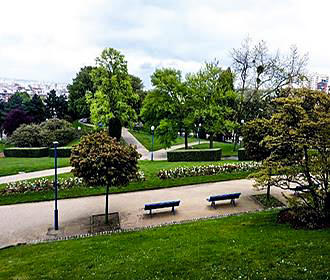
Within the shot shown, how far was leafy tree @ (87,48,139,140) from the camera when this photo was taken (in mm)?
31703

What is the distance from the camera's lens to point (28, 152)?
30.2 m

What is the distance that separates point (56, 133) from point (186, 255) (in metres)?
31.8

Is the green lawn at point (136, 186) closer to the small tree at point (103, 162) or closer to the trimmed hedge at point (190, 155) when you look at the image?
the trimmed hedge at point (190, 155)

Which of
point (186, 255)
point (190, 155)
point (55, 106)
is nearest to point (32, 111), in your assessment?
point (55, 106)

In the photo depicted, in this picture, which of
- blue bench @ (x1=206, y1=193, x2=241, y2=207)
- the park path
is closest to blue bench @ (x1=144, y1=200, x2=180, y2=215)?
the park path

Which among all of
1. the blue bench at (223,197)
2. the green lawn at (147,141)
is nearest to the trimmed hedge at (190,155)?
the green lawn at (147,141)

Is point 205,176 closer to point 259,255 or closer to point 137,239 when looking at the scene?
point 137,239

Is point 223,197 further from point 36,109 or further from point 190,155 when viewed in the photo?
point 36,109

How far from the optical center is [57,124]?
3828cm

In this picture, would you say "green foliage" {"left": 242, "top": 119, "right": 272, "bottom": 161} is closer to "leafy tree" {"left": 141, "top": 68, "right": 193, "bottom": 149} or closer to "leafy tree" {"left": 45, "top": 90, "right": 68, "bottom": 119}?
"leafy tree" {"left": 141, "top": 68, "right": 193, "bottom": 149}

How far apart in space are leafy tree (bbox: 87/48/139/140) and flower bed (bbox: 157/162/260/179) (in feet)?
46.0

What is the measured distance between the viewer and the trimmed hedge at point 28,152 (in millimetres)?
30031

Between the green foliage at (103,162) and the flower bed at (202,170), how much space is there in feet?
20.6

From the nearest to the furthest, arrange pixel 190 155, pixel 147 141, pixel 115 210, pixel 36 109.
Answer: pixel 115 210, pixel 190 155, pixel 147 141, pixel 36 109
